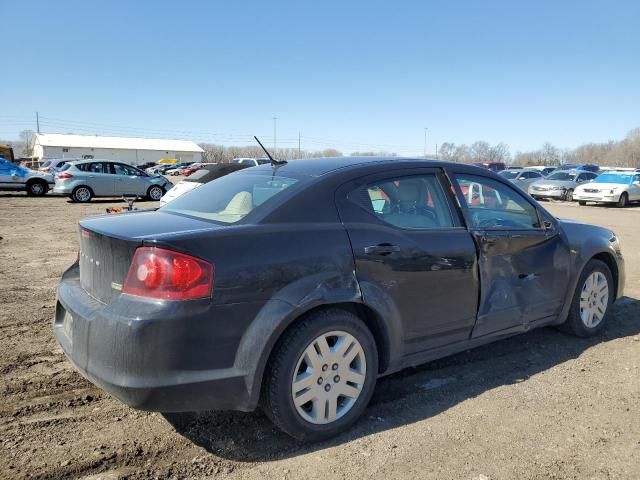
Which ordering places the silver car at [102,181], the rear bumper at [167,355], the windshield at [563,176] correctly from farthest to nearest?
the windshield at [563,176]
the silver car at [102,181]
the rear bumper at [167,355]

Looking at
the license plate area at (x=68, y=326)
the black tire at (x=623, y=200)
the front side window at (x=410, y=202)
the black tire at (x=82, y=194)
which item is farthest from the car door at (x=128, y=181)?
the black tire at (x=623, y=200)

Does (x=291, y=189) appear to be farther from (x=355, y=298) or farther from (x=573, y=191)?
(x=573, y=191)

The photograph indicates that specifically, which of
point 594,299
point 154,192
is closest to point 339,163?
point 594,299

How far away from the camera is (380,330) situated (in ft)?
10.6

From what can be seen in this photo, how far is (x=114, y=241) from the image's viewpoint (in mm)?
2826

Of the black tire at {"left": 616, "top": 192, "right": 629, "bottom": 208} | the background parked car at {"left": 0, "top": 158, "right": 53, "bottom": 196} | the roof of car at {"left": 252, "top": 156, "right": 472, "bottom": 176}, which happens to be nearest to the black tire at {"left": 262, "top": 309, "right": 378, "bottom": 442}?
the roof of car at {"left": 252, "top": 156, "right": 472, "bottom": 176}

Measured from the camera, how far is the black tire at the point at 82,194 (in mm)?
19891

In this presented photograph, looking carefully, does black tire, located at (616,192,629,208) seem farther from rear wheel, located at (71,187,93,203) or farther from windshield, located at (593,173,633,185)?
rear wheel, located at (71,187,93,203)

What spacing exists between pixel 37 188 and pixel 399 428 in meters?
24.2

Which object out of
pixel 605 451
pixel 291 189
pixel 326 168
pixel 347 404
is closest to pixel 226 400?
pixel 347 404

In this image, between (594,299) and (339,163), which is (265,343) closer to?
(339,163)

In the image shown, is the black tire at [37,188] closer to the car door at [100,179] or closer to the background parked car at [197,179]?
the car door at [100,179]

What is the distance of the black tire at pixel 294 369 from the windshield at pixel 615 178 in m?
23.5

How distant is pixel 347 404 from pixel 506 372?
1592 mm
